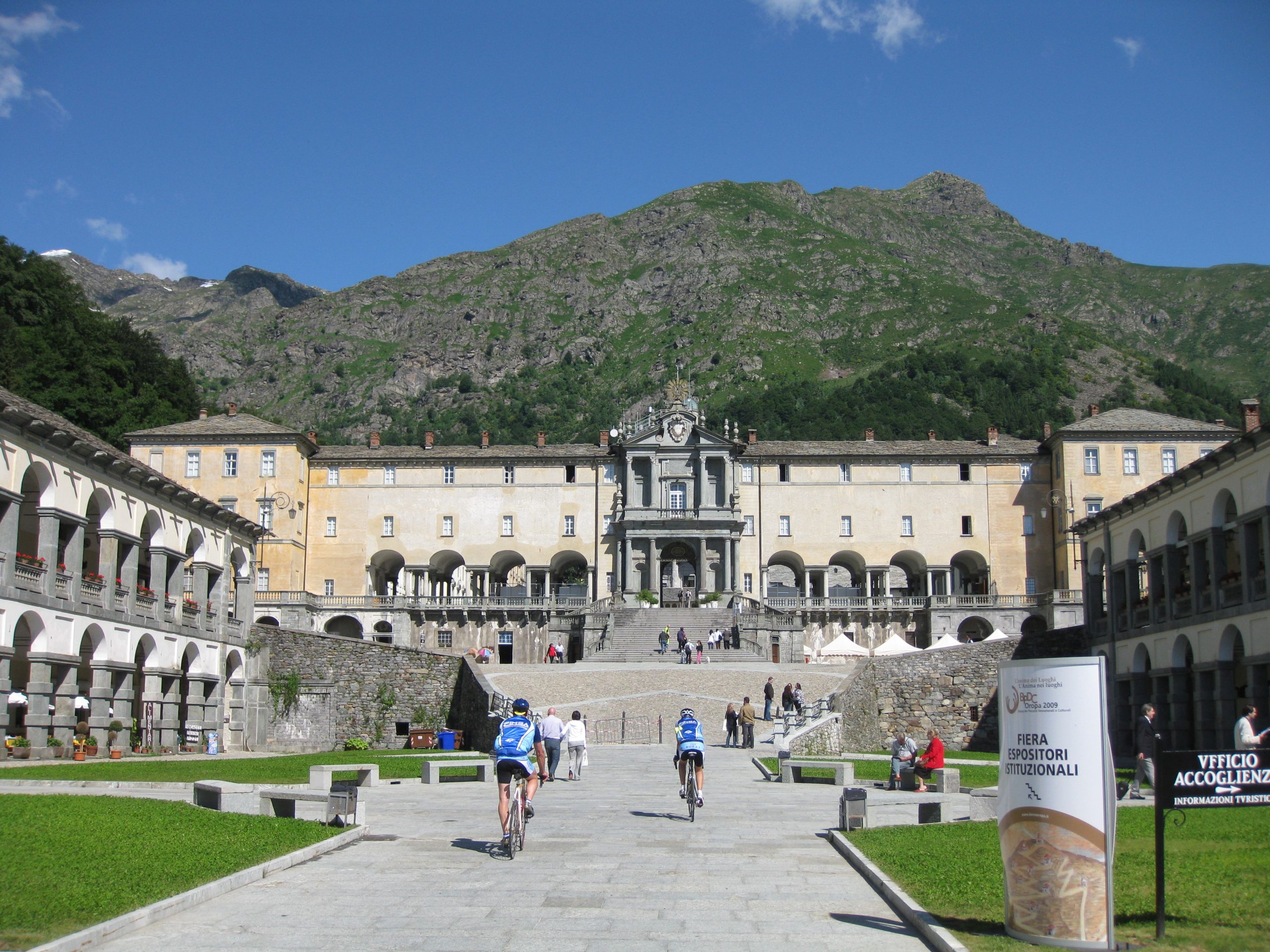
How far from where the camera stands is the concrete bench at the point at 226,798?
18.3m

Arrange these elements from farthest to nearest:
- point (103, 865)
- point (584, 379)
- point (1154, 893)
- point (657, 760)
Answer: point (584, 379) < point (657, 760) < point (103, 865) < point (1154, 893)

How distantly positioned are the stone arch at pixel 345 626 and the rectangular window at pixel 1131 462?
47142 mm

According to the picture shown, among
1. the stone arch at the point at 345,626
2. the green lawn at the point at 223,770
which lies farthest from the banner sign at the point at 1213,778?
the stone arch at the point at 345,626

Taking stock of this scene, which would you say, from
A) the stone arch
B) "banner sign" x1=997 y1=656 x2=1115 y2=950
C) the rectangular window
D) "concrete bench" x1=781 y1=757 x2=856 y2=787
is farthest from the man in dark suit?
the stone arch

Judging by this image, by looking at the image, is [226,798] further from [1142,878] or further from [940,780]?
[940,780]

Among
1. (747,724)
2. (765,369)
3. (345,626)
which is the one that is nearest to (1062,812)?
(747,724)

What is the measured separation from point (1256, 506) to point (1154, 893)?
87.6 ft

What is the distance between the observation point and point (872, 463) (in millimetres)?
77312

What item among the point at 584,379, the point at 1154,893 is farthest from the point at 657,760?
the point at 584,379

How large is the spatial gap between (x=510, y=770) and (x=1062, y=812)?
7.05m

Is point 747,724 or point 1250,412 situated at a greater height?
point 1250,412

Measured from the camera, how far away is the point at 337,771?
28750 millimetres

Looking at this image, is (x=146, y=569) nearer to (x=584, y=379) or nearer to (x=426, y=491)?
(x=426, y=491)

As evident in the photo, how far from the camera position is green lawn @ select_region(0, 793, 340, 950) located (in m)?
10.6
